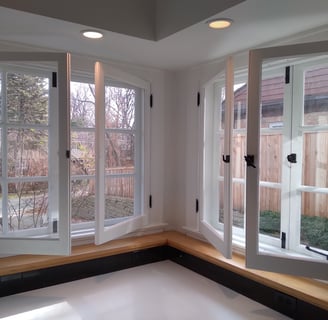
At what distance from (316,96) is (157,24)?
1.22 meters

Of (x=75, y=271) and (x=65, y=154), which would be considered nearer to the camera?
(x=65, y=154)

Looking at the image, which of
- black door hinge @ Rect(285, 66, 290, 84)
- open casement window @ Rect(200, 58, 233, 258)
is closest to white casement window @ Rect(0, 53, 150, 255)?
open casement window @ Rect(200, 58, 233, 258)

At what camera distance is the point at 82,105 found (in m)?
2.75

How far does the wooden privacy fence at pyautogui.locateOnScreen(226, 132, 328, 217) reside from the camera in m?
2.07

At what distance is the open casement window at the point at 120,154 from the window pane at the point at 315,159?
58.8 inches

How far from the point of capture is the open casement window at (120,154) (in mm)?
2418

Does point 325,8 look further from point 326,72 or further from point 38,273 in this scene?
point 38,273

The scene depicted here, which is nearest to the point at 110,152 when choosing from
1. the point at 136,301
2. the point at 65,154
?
the point at 65,154

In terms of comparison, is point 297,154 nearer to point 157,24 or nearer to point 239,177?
point 239,177

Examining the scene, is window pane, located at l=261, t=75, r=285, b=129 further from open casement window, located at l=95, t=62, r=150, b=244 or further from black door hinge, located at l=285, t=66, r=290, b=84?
open casement window, located at l=95, t=62, r=150, b=244

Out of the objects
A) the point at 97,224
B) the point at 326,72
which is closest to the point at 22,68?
the point at 97,224

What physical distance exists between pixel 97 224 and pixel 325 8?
6.79 ft

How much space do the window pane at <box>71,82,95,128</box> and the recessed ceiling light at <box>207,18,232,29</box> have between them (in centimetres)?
128

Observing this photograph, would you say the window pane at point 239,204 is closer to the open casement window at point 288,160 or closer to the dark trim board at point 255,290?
the open casement window at point 288,160
